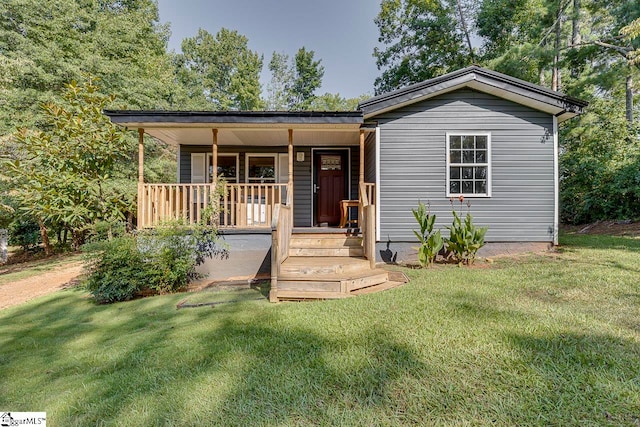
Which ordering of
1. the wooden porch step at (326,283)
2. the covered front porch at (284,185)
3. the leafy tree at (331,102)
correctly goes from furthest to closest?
1. the leafy tree at (331,102)
2. the covered front porch at (284,185)
3. the wooden porch step at (326,283)

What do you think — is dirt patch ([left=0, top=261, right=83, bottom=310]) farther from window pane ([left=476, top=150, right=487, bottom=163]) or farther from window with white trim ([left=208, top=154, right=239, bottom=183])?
window pane ([left=476, top=150, right=487, bottom=163])

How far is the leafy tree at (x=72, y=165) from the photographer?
236 inches

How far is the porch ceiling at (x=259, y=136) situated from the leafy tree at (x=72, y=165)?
3.55ft

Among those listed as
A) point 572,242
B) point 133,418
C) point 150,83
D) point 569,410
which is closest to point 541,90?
point 572,242

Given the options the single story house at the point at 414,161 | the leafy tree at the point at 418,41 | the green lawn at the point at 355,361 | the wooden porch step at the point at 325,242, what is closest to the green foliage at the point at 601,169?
the single story house at the point at 414,161

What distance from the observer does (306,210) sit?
867 cm

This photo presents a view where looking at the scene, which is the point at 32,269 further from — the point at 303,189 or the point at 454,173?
the point at 454,173

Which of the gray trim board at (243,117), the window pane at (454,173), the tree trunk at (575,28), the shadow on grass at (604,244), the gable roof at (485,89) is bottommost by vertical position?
the shadow on grass at (604,244)

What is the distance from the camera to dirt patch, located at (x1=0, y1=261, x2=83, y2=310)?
5.70m

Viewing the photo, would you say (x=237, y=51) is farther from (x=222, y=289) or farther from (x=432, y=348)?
(x=432, y=348)

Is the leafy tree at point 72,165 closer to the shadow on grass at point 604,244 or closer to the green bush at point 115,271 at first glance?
the green bush at point 115,271

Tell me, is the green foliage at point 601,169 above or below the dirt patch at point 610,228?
above

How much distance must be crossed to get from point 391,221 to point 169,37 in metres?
24.2

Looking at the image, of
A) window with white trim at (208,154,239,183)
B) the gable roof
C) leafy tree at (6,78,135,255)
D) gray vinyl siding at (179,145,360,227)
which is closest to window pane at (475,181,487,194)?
the gable roof
